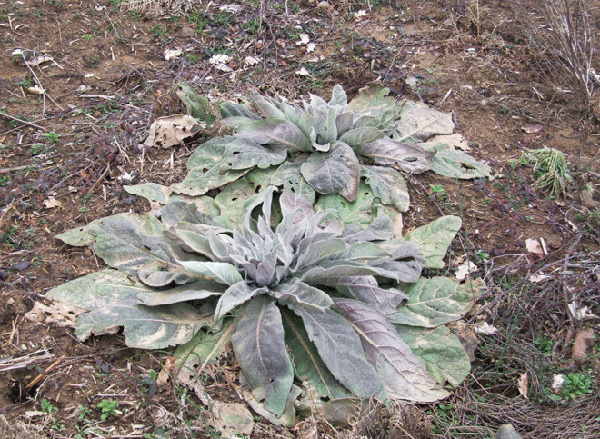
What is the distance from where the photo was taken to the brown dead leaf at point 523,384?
8.22 ft

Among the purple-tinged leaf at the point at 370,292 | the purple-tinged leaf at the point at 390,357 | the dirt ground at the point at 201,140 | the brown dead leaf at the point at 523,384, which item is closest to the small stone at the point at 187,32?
the dirt ground at the point at 201,140

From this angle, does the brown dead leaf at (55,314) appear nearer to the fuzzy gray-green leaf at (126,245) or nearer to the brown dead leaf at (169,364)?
the fuzzy gray-green leaf at (126,245)

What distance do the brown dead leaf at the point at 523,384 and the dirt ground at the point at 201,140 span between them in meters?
0.02

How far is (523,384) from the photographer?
254cm

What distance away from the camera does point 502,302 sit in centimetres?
288

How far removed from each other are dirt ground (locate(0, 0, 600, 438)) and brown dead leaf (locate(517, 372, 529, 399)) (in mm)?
23

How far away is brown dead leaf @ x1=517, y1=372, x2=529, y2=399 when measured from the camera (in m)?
2.51

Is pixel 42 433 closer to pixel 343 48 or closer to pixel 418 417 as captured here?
pixel 418 417

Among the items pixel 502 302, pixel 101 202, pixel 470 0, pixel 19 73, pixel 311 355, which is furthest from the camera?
pixel 470 0

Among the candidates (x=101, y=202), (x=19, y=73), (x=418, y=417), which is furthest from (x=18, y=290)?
(x=19, y=73)

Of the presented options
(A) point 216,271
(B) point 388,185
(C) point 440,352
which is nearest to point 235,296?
(A) point 216,271

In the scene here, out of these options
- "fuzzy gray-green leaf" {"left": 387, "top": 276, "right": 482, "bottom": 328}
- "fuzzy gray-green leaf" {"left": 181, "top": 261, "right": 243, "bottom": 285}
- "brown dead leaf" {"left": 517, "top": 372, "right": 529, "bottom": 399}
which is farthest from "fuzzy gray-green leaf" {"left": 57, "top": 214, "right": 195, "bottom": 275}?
"brown dead leaf" {"left": 517, "top": 372, "right": 529, "bottom": 399}

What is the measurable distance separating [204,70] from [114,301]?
2921 mm

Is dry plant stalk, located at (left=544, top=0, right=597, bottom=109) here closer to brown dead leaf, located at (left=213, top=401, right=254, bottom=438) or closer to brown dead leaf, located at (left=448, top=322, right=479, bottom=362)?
brown dead leaf, located at (left=448, top=322, right=479, bottom=362)
